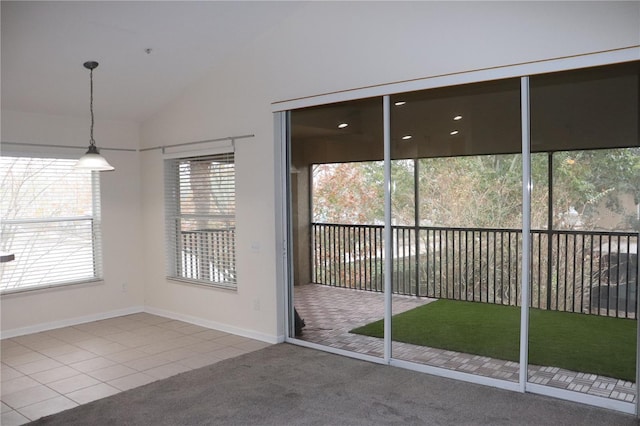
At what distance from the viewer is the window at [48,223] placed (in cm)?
539

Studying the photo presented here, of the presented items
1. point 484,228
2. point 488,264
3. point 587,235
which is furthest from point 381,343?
point 587,235

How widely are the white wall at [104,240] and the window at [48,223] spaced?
0.11m

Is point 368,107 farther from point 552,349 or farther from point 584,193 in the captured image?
point 552,349

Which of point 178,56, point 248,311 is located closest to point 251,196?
point 248,311

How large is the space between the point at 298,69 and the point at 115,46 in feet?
5.23

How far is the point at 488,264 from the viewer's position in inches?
153

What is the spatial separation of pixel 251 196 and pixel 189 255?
4.22ft

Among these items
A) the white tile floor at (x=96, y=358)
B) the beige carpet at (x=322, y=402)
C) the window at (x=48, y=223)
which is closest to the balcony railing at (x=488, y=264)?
the beige carpet at (x=322, y=402)

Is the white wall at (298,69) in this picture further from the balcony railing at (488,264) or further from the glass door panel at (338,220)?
the balcony railing at (488,264)

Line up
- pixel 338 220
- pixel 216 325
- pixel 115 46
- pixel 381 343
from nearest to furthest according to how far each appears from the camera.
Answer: pixel 381 343, pixel 115 46, pixel 338 220, pixel 216 325

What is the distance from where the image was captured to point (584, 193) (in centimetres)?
349

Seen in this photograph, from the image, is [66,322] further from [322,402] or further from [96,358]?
[322,402]

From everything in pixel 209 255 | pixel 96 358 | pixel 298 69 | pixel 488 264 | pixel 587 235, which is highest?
pixel 298 69

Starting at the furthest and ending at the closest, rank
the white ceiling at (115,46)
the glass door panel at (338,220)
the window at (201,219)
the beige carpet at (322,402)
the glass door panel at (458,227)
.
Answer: the window at (201,219), the glass door panel at (338,220), the white ceiling at (115,46), the glass door panel at (458,227), the beige carpet at (322,402)
